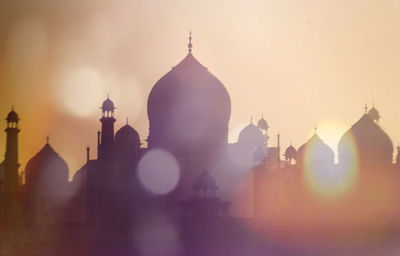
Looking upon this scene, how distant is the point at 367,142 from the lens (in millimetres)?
32000

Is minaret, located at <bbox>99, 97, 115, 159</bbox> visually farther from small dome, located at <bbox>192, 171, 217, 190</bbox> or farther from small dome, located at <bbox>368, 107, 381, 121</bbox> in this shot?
small dome, located at <bbox>368, 107, 381, 121</bbox>

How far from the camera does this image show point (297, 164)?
1346 inches

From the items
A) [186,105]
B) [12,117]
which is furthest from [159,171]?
[12,117]

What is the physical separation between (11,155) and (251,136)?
7.86m

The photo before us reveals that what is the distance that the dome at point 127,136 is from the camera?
32344 mm

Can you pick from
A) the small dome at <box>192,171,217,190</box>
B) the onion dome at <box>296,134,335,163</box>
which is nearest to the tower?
the small dome at <box>192,171,217,190</box>

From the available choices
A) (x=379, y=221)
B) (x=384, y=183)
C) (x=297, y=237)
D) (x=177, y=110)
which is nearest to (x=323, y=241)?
(x=297, y=237)

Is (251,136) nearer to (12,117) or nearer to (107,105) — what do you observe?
(107,105)

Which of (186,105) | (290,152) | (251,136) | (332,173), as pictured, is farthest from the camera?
(290,152)

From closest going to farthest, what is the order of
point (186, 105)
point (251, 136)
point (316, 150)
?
point (186, 105) < point (316, 150) < point (251, 136)

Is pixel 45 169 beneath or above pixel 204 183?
above

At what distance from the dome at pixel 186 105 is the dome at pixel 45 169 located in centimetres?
293

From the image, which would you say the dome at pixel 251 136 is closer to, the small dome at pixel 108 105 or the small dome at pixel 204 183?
the small dome at pixel 108 105

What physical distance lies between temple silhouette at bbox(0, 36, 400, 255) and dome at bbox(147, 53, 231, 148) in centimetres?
3
